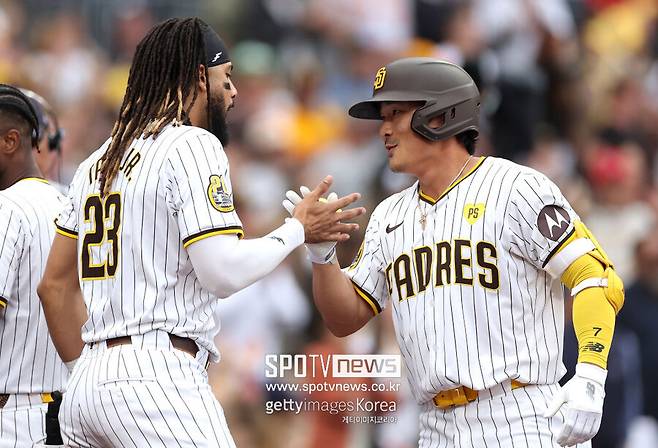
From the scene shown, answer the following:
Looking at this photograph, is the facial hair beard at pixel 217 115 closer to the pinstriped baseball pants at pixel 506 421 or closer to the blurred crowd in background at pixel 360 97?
the pinstriped baseball pants at pixel 506 421

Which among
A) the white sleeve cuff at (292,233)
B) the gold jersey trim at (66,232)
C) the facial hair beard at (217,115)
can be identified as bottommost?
the white sleeve cuff at (292,233)

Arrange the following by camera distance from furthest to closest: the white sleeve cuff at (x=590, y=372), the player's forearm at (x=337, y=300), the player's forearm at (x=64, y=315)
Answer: the player's forearm at (x=337, y=300) → the player's forearm at (x=64, y=315) → the white sleeve cuff at (x=590, y=372)

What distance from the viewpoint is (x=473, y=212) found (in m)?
3.52

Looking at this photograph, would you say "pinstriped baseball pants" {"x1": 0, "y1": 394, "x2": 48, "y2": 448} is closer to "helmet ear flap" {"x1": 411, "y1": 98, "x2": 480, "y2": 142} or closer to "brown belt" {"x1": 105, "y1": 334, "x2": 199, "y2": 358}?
"brown belt" {"x1": 105, "y1": 334, "x2": 199, "y2": 358}

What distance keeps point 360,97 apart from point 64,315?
10.6 ft

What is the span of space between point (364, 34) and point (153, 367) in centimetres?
404

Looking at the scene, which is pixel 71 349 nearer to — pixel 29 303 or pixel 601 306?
pixel 29 303

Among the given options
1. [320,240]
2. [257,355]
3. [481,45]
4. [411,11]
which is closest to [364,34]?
[411,11]

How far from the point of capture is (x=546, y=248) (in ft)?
10.9

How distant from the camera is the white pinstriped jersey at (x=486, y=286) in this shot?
3.38 meters

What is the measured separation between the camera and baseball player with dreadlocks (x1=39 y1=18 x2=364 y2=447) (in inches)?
118

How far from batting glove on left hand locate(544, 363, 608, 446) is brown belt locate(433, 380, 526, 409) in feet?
0.81

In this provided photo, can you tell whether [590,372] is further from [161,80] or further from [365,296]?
[161,80]

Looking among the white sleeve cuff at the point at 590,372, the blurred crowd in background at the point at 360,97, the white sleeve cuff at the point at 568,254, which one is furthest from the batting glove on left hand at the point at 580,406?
the blurred crowd in background at the point at 360,97
